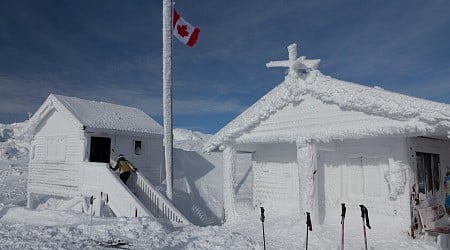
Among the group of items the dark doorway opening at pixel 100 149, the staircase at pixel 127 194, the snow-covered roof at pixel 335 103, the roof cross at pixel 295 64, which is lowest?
the staircase at pixel 127 194

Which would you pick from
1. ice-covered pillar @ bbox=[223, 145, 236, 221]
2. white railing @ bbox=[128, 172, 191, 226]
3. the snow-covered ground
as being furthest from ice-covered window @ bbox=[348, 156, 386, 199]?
white railing @ bbox=[128, 172, 191, 226]

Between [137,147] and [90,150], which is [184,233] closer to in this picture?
[90,150]

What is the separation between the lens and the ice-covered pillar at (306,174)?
391 inches

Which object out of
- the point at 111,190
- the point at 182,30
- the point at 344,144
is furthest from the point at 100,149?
the point at 344,144

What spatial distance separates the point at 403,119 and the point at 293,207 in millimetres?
5127

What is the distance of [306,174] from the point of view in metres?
9.98

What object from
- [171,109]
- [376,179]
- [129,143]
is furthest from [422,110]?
[129,143]

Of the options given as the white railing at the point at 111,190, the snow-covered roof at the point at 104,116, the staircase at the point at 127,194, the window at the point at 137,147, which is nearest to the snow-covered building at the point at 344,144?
the staircase at the point at 127,194

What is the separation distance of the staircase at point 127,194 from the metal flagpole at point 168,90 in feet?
2.22

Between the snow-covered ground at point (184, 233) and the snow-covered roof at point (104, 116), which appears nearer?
the snow-covered ground at point (184, 233)

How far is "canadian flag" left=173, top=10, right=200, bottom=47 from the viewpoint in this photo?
13.8 m

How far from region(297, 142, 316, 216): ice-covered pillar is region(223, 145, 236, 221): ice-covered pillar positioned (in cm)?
290

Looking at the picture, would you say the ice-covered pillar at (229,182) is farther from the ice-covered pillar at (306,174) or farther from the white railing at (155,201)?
the ice-covered pillar at (306,174)

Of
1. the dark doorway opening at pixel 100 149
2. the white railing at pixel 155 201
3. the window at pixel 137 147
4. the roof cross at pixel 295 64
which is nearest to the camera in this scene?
the roof cross at pixel 295 64
